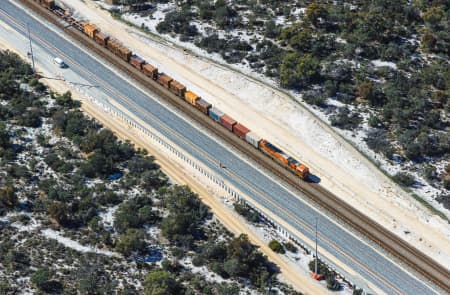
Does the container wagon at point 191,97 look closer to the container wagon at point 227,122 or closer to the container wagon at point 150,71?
the container wagon at point 227,122

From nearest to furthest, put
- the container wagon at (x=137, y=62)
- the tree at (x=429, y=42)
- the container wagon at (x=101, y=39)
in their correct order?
the container wagon at (x=137, y=62)
the tree at (x=429, y=42)
the container wagon at (x=101, y=39)

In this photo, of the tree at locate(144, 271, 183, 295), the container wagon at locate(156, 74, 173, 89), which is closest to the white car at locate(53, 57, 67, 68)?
the container wagon at locate(156, 74, 173, 89)

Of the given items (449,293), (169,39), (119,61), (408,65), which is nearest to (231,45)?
(169,39)

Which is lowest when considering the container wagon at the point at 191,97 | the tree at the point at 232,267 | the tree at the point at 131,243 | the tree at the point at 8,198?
the tree at the point at 232,267

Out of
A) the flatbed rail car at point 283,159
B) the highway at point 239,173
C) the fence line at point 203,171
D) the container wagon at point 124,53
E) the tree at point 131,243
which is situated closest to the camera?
the tree at point 131,243

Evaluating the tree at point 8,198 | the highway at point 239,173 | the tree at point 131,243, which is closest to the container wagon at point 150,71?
the highway at point 239,173

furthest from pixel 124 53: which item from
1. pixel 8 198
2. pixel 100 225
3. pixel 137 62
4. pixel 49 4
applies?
pixel 100 225

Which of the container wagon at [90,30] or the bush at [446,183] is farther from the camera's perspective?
the container wagon at [90,30]
